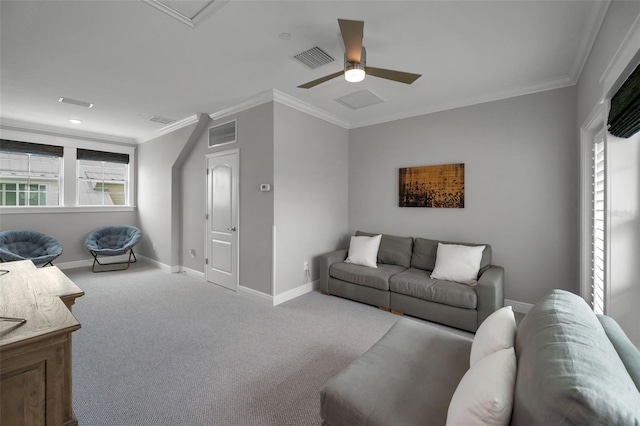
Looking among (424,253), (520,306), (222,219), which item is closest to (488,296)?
(520,306)

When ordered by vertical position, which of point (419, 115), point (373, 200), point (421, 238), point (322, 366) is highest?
point (419, 115)

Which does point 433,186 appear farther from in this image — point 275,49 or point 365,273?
point 275,49

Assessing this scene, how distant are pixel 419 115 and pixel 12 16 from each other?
434cm

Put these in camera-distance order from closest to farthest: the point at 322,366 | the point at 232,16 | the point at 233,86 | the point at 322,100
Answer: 1. the point at 232,16
2. the point at 322,366
3. the point at 233,86
4. the point at 322,100

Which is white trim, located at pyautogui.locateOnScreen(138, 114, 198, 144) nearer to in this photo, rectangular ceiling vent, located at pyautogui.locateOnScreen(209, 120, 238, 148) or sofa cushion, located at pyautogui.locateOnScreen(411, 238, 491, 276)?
rectangular ceiling vent, located at pyautogui.locateOnScreen(209, 120, 238, 148)

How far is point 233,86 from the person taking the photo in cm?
342

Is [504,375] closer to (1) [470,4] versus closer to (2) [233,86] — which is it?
(1) [470,4]

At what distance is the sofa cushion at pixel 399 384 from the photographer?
48.7 inches

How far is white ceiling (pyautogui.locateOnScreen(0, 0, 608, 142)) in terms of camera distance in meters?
2.05

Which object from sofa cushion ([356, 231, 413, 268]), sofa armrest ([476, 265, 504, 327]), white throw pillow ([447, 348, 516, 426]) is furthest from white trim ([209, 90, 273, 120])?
white throw pillow ([447, 348, 516, 426])

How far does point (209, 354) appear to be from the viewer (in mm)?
2506

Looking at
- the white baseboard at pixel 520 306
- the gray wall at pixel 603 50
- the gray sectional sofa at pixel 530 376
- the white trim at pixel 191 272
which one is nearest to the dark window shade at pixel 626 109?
the gray wall at pixel 603 50

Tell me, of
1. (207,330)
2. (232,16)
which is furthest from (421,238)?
(232,16)

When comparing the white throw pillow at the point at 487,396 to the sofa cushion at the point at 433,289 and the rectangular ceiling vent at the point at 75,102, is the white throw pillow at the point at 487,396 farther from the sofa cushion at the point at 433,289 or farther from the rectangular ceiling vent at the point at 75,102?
the rectangular ceiling vent at the point at 75,102
